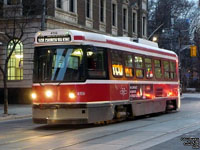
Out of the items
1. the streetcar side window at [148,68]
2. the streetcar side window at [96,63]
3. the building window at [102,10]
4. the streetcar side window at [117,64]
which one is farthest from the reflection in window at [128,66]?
the building window at [102,10]

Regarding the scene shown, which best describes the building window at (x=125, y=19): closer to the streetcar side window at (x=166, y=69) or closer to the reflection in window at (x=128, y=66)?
the streetcar side window at (x=166, y=69)

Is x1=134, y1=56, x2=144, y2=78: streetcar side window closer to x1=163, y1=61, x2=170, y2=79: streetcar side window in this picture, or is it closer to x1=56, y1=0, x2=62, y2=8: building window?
x1=163, y1=61, x2=170, y2=79: streetcar side window

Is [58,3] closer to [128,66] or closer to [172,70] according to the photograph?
[172,70]

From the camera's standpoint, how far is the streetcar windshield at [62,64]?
13.6 meters

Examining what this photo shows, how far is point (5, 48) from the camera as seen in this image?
103 ft

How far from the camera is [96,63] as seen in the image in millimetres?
14188

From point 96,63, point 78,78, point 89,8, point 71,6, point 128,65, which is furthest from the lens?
point 89,8

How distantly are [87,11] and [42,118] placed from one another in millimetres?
24826

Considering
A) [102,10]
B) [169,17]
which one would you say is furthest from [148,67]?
[169,17]

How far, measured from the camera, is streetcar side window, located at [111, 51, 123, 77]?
15.2m

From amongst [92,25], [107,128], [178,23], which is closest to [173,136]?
[107,128]

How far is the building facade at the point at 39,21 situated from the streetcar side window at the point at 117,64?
→ 9012mm

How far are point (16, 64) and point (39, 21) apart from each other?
425 centimetres

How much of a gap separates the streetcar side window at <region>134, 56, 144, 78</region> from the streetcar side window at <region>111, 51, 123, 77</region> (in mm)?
1543
